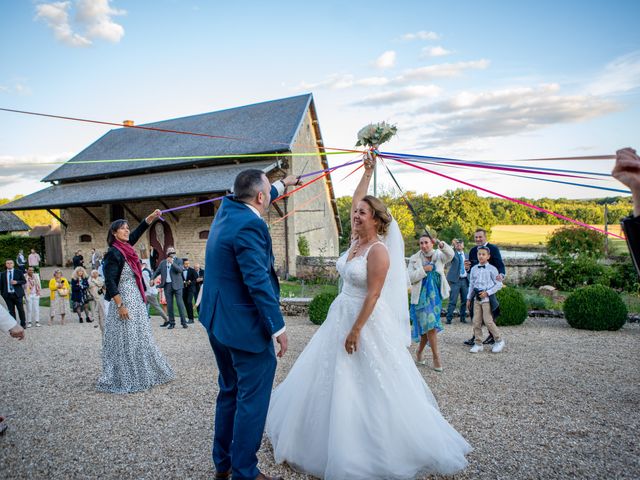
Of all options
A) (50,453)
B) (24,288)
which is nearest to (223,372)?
(50,453)

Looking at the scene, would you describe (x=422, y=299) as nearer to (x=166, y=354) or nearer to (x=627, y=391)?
(x=627, y=391)

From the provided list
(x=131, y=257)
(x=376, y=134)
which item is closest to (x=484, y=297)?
(x=376, y=134)

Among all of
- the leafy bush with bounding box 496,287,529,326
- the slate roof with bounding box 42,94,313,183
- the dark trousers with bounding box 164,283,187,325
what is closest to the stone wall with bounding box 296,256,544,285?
the slate roof with bounding box 42,94,313,183

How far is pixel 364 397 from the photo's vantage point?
→ 325cm

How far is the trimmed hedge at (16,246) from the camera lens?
25.8m

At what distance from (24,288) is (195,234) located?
851 centimetres

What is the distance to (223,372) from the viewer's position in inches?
122

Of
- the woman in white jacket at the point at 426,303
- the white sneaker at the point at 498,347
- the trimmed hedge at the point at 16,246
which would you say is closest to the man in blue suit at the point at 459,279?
the white sneaker at the point at 498,347

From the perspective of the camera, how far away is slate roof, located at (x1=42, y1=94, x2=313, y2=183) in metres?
19.0

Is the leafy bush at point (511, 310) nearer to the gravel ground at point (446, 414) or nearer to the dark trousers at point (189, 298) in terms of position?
the gravel ground at point (446, 414)

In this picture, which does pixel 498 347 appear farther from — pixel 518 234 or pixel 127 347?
pixel 518 234

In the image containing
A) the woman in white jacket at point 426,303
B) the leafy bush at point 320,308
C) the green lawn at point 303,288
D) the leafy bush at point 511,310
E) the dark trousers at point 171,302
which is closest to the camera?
the woman in white jacket at point 426,303

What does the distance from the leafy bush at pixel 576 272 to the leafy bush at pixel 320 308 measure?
8.30 m

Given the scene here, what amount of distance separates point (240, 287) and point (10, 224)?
122 feet
